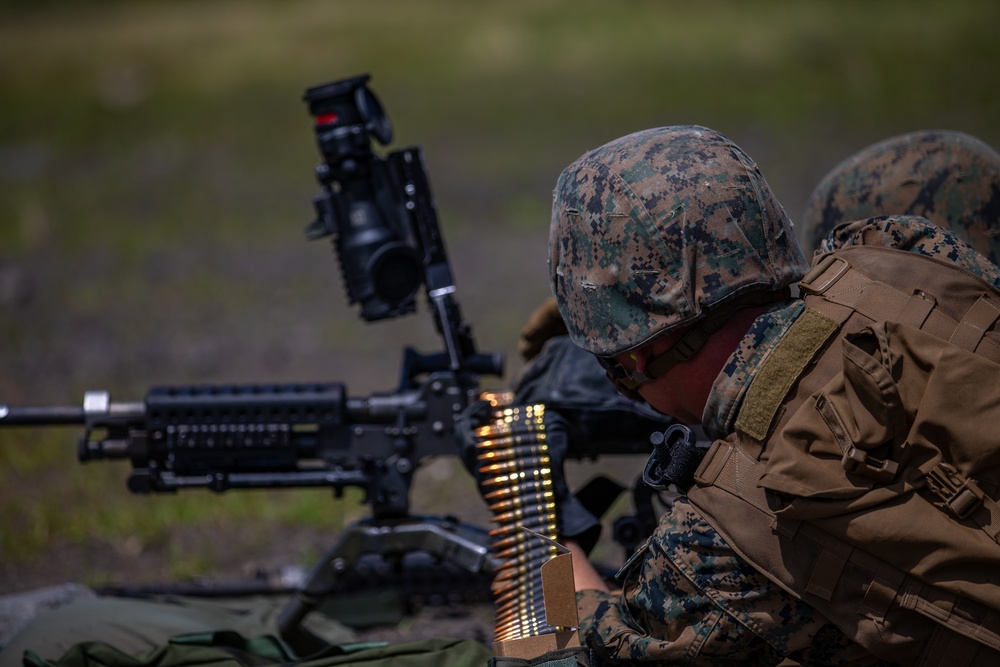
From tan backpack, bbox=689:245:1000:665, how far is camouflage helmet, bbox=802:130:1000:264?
1.49 m

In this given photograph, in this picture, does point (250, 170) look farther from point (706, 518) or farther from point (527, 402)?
point (706, 518)

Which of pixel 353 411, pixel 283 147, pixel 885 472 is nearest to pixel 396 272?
pixel 353 411

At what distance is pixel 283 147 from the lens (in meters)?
14.3

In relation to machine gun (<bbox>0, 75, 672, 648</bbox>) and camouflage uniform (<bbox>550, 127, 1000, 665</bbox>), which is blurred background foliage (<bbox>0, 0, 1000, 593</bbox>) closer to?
machine gun (<bbox>0, 75, 672, 648</bbox>)

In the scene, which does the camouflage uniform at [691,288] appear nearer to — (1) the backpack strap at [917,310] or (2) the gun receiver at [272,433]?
(1) the backpack strap at [917,310]

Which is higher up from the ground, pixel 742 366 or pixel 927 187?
pixel 927 187

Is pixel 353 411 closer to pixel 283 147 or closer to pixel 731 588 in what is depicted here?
pixel 731 588

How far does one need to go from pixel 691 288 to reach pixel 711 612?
79 centimetres

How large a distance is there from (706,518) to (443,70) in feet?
45.8

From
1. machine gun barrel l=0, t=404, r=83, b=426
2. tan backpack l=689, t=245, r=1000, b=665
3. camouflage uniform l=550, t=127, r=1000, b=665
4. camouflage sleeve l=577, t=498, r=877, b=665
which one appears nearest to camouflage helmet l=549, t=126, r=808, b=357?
camouflage uniform l=550, t=127, r=1000, b=665

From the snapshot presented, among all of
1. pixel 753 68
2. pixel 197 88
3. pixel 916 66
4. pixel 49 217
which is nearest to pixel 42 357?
pixel 49 217

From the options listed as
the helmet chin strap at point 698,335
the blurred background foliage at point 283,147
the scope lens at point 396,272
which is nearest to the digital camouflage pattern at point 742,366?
the helmet chin strap at point 698,335

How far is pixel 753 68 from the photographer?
1435 centimetres

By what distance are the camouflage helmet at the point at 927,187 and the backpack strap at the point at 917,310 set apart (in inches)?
55.4
